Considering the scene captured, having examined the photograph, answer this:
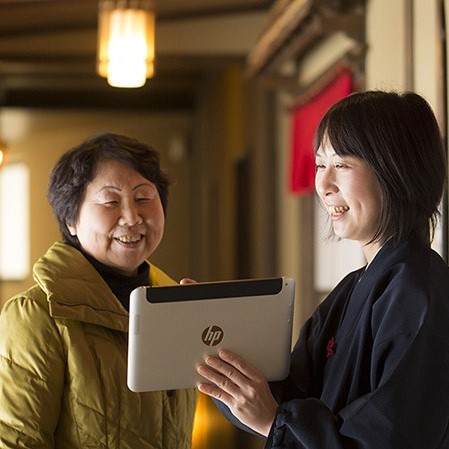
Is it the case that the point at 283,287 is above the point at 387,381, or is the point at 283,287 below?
above

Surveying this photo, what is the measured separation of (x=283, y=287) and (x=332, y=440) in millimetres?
327

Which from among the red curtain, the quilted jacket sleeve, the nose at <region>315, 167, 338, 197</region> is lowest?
the quilted jacket sleeve

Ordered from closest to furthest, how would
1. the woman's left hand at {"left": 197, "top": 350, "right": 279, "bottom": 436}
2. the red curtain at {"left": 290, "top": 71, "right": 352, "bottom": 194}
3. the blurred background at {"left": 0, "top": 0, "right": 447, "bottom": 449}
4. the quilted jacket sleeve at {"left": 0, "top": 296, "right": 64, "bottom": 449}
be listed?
the woman's left hand at {"left": 197, "top": 350, "right": 279, "bottom": 436}, the quilted jacket sleeve at {"left": 0, "top": 296, "right": 64, "bottom": 449}, the blurred background at {"left": 0, "top": 0, "right": 447, "bottom": 449}, the red curtain at {"left": 290, "top": 71, "right": 352, "bottom": 194}

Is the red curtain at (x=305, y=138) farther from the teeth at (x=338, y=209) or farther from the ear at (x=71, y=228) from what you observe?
the teeth at (x=338, y=209)

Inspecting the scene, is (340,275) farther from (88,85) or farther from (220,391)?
(88,85)

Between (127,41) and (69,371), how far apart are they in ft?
8.74

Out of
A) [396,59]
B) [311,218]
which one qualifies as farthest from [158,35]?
[396,59]

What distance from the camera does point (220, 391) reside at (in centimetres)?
171

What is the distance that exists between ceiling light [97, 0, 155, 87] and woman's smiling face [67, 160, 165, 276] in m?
2.39

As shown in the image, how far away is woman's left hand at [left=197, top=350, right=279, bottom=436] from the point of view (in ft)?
5.49

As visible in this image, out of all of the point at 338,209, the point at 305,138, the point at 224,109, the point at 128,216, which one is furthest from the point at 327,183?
the point at 224,109

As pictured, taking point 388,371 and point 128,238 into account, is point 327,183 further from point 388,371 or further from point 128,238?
point 128,238

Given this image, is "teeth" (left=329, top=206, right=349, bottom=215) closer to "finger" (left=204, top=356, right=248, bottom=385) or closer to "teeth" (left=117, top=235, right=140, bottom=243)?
"finger" (left=204, top=356, right=248, bottom=385)

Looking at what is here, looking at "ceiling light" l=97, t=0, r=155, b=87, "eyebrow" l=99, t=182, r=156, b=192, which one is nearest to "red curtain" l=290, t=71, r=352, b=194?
→ "ceiling light" l=97, t=0, r=155, b=87
